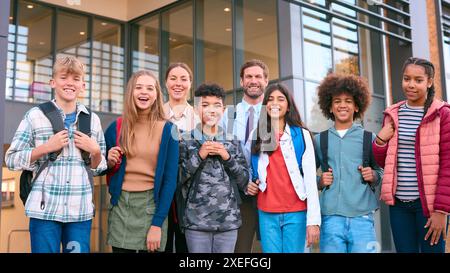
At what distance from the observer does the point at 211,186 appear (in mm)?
3359

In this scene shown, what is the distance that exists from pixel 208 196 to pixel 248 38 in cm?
761

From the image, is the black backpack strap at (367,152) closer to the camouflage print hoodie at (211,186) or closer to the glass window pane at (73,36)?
the camouflage print hoodie at (211,186)

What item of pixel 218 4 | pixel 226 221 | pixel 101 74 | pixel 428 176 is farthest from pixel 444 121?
pixel 101 74

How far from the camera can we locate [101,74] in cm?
1295

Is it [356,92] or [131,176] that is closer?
[131,176]

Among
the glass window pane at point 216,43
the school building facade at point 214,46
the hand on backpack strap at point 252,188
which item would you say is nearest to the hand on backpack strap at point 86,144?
the hand on backpack strap at point 252,188

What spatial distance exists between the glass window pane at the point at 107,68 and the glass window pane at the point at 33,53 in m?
1.14

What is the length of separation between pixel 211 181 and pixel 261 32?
7.17m

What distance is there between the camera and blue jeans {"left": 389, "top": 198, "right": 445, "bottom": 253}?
10.8 ft

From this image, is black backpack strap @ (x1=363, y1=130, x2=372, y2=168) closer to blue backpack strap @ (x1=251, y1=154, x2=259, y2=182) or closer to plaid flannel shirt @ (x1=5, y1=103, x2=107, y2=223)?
blue backpack strap @ (x1=251, y1=154, x2=259, y2=182)

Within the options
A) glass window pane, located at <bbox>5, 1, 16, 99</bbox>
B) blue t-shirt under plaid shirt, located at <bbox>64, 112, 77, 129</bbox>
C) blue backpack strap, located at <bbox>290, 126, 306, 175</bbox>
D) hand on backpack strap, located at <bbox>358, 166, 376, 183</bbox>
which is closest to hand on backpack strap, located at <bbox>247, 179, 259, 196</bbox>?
blue backpack strap, located at <bbox>290, 126, 306, 175</bbox>

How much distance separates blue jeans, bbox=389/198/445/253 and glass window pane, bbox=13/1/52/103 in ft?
32.4

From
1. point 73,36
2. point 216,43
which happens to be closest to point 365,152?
point 216,43
